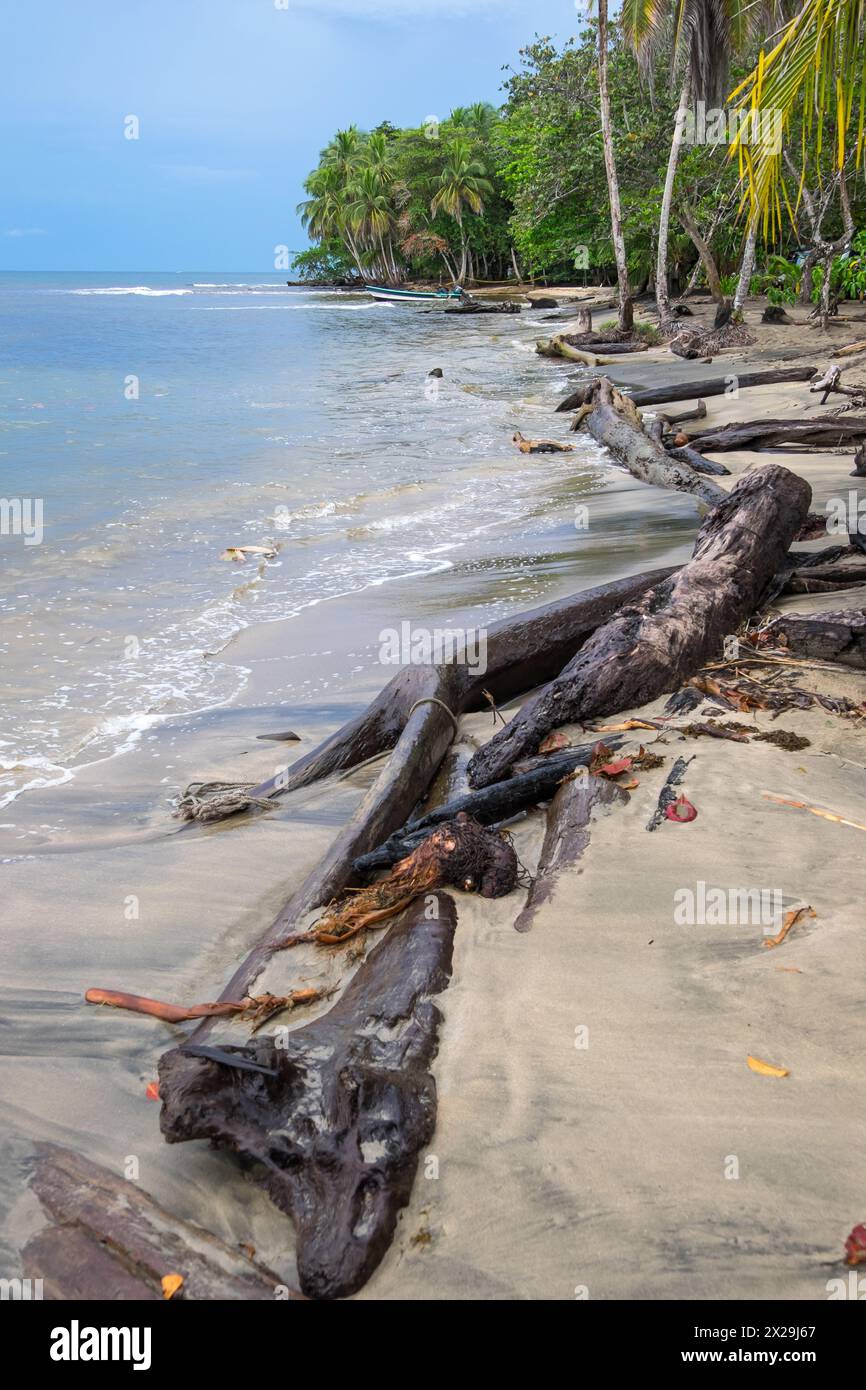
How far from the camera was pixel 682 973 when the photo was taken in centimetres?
277

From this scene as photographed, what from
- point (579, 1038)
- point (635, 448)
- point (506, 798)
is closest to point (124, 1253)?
point (579, 1038)

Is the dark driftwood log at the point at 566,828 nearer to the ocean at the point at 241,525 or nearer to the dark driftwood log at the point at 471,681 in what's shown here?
the dark driftwood log at the point at 471,681

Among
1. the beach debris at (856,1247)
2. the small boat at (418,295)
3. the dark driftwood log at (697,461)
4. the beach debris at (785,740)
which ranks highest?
the small boat at (418,295)

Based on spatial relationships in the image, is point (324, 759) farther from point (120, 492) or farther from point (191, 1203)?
point (120, 492)

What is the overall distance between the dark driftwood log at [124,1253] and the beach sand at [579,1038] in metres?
0.07

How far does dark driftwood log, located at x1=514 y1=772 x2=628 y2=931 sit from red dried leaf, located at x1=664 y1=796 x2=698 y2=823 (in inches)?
7.0

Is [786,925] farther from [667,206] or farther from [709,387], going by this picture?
[667,206]

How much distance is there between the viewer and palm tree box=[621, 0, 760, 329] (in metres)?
22.4

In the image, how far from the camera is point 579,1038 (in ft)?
8.38

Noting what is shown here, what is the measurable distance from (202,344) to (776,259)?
80.7 ft

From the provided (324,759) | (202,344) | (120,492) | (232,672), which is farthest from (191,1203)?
(202,344)

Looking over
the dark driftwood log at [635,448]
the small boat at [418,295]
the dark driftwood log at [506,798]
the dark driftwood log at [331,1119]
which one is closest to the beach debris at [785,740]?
the dark driftwood log at [506,798]

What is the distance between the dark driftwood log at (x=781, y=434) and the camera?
10.8 metres

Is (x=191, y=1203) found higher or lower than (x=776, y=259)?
lower
